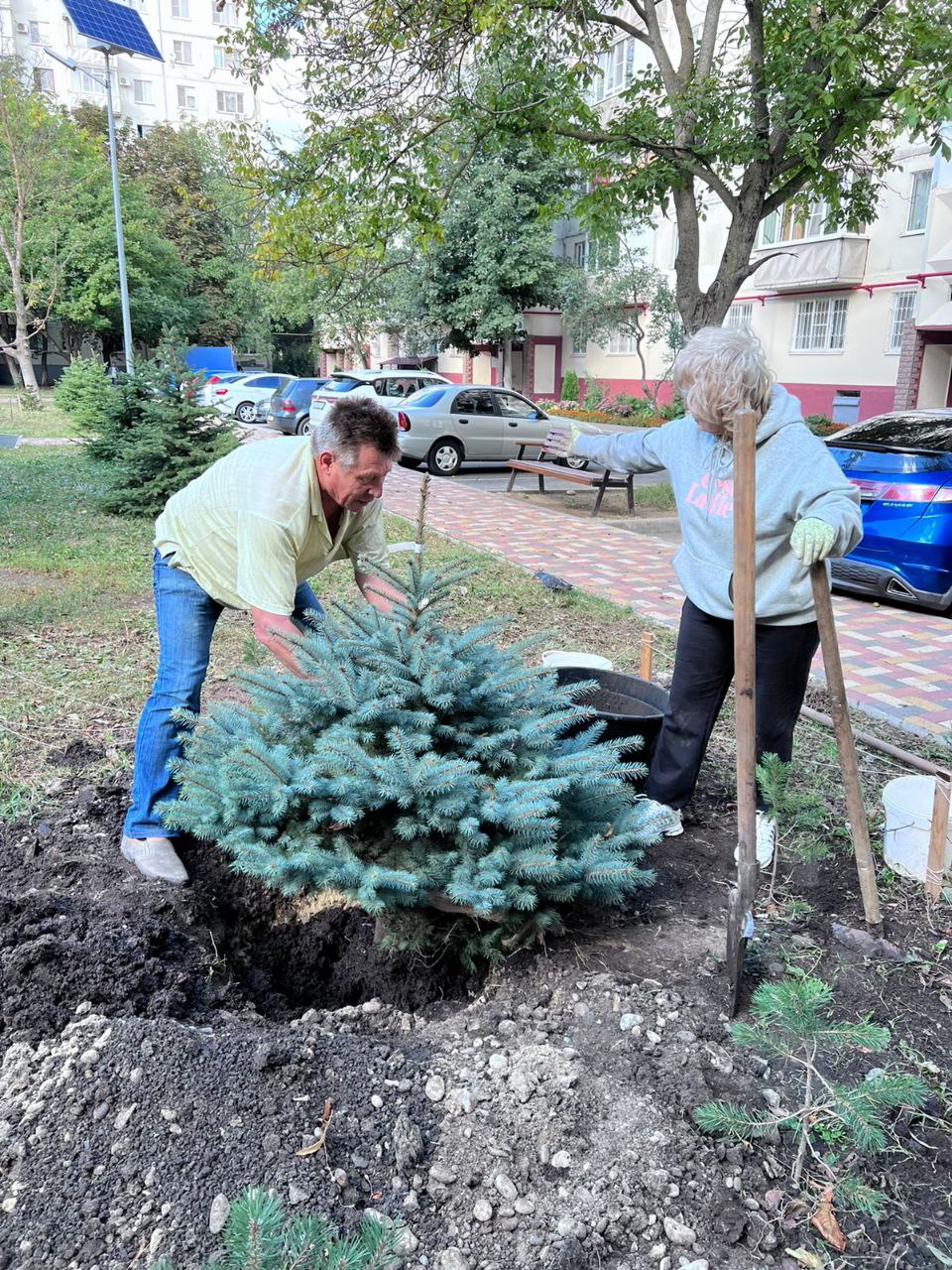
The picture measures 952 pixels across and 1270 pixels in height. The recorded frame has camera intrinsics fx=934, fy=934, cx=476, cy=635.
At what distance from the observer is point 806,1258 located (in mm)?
1689

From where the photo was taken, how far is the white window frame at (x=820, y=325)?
23125mm

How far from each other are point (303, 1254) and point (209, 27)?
71373 millimetres

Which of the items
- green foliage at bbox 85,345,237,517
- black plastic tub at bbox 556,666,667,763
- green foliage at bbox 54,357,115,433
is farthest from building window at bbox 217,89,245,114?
black plastic tub at bbox 556,666,667,763

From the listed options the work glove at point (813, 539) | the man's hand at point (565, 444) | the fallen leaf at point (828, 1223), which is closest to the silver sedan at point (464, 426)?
the man's hand at point (565, 444)

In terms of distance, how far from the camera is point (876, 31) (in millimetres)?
8461

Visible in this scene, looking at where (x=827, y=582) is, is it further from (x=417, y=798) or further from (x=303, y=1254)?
(x=303, y=1254)

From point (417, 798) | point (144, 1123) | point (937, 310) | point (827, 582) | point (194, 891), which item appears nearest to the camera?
point (144, 1123)

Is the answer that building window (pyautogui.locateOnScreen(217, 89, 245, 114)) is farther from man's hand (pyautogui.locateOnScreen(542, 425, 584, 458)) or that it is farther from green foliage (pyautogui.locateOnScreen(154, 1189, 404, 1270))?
green foliage (pyautogui.locateOnScreen(154, 1189, 404, 1270))

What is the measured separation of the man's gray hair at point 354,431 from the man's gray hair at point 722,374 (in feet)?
2.82

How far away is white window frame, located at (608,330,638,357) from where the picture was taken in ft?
101

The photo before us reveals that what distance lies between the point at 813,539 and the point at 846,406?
73.3ft

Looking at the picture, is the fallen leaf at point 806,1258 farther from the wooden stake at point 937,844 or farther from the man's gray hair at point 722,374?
the man's gray hair at point 722,374

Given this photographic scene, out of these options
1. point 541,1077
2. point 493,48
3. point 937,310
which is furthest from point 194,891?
point 937,310

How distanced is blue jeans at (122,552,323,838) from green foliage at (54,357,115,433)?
8.57m
